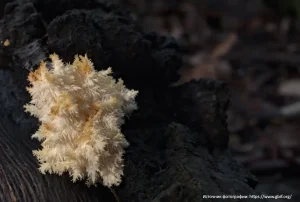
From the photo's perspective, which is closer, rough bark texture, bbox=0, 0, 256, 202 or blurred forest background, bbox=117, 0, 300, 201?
rough bark texture, bbox=0, 0, 256, 202

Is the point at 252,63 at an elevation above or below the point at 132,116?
above

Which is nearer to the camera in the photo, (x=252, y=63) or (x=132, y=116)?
(x=132, y=116)

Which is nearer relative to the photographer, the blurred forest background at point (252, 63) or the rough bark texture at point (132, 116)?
the rough bark texture at point (132, 116)

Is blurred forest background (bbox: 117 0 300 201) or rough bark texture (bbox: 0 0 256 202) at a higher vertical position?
blurred forest background (bbox: 117 0 300 201)
